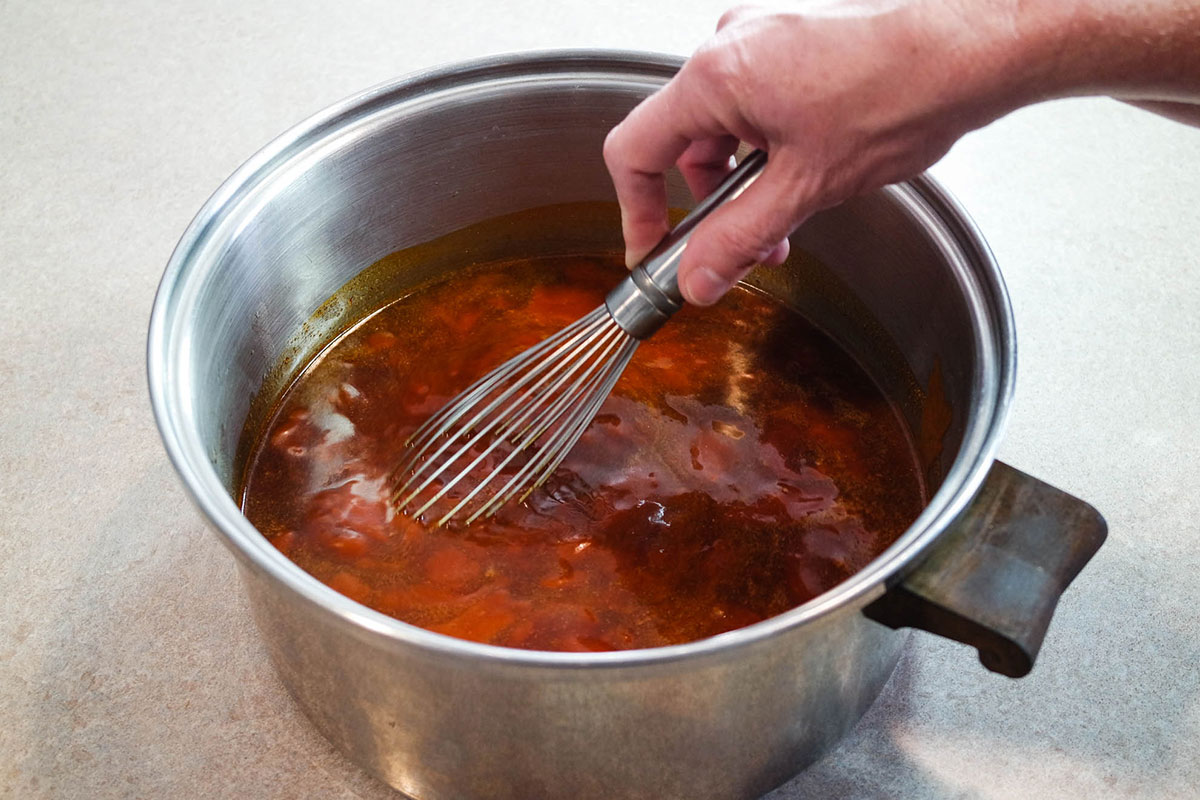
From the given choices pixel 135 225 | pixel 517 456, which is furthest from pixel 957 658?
pixel 135 225

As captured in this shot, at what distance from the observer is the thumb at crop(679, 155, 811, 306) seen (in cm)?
92

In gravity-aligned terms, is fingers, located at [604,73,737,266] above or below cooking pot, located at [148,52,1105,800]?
above

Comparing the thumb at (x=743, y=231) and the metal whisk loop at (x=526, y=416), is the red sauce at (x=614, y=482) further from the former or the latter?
the thumb at (x=743, y=231)

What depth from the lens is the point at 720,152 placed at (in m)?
1.12

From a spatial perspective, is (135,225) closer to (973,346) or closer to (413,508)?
(413,508)

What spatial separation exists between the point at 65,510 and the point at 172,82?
0.81 meters

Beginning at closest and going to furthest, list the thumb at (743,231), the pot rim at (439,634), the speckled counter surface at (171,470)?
the pot rim at (439,634)
the thumb at (743,231)
the speckled counter surface at (171,470)

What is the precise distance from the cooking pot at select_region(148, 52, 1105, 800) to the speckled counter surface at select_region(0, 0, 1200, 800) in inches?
5.3

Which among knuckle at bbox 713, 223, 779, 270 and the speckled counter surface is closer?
knuckle at bbox 713, 223, 779, 270

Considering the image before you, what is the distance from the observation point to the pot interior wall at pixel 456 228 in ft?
3.80

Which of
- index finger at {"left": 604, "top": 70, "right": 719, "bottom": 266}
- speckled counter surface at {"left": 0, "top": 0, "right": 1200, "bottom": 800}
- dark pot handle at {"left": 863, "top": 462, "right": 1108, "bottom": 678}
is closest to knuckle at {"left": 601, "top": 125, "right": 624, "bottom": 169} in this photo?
index finger at {"left": 604, "top": 70, "right": 719, "bottom": 266}

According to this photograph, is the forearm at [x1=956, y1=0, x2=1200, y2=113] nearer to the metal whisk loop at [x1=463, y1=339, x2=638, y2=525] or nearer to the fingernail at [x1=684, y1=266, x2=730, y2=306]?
the fingernail at [x1=684, y1=266, x2=730, y2=306]

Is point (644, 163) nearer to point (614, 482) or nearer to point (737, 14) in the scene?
point (737, 14)

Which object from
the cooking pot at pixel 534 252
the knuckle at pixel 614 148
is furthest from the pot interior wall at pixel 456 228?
the knuckle at pixel 614 148
